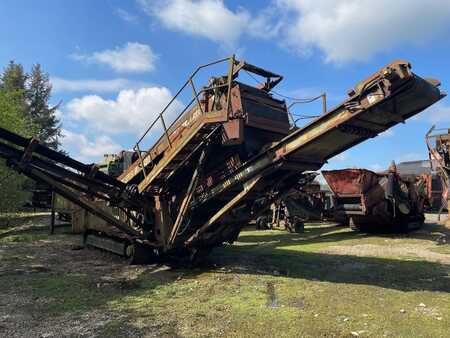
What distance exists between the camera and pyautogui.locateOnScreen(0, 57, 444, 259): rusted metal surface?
7.18 meters

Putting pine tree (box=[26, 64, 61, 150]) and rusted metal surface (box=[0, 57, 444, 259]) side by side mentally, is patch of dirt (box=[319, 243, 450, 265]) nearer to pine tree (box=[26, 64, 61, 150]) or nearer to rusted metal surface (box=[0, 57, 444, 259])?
rusted metal surface (box=[0, 57, 444, 259])

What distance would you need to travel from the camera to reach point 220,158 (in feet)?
31.0

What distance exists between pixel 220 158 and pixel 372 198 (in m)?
8.50

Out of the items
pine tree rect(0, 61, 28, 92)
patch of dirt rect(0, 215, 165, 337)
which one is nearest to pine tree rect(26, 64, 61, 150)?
pine tree rect(0, 61, 28, 92)

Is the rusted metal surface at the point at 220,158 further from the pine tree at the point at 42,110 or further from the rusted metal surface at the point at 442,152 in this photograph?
the pine tree at the point at 42,110

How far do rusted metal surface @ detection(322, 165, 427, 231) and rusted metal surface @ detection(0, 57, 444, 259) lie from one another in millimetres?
6905

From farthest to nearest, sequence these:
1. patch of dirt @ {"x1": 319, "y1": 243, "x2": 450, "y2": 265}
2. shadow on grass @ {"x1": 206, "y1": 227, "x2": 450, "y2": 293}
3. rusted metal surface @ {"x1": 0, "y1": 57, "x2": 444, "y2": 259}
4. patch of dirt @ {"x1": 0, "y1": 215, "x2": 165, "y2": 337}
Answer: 1. patch of dirt @ {"x1": 319, "y1": 243, "x2": 450, "y2": 265}
2. shadow on grass @ {"x1": 206, "y1": 227, "x2": 450, "y2": 293}
3. rusted metal surface @ {"x1": 0, "y1": 57, "x2": 444, "y2": 259}
4. patch of dirt @ {"x1": 0, "y1": 215, "x2": 165, "y2": 337}

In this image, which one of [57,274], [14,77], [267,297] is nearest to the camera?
[267,297]

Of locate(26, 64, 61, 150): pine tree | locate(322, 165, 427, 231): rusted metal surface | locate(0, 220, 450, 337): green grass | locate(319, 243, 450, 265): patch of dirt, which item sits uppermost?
locate(26, 64, 61, 150): pine tree

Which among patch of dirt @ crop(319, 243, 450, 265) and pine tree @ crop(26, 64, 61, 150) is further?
pine tree @ crop(26, 64, 61, 150)

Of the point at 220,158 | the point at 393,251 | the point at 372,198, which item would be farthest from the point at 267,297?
the point at 372,198

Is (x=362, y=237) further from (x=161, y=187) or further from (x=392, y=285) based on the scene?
(x=161, y=187)

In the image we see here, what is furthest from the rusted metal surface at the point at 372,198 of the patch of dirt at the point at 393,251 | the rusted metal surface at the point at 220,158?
the rusted metal surface at the point at 220,158

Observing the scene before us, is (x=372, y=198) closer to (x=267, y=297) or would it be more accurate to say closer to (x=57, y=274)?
(x=267, y=297)
